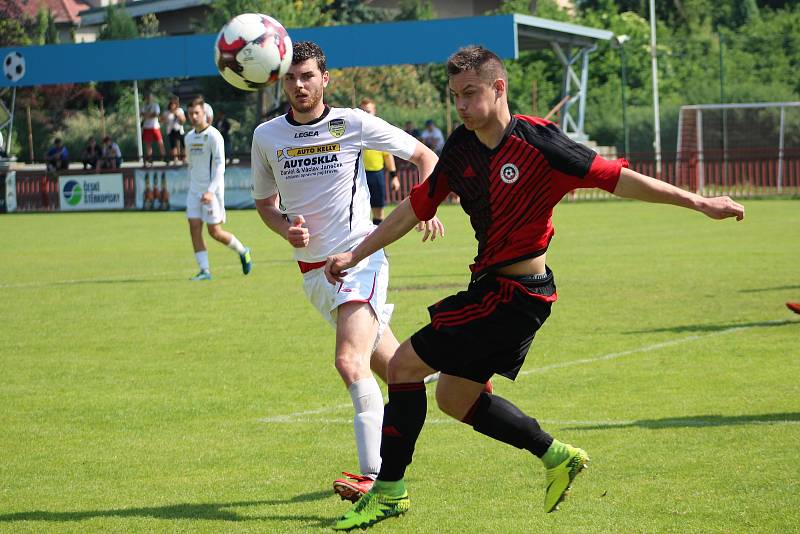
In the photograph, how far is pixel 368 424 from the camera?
6.41 meters

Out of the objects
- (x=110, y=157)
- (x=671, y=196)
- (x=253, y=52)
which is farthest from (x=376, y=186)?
(x=110, y=157)

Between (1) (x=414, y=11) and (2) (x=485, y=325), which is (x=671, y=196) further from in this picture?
(1) (x=414, y=11)

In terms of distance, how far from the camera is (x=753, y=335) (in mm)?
11562

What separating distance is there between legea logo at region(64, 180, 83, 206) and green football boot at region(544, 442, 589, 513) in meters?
35.3

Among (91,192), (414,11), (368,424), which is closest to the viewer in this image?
(368,424)

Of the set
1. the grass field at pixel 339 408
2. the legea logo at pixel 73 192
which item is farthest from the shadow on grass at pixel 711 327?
the legea logo at pixel 73 192

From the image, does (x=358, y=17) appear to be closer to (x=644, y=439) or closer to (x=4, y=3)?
(x=4, y=3)

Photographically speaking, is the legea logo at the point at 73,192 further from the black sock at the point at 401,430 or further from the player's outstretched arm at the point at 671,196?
the player's outstretched arm at the point at 671,196

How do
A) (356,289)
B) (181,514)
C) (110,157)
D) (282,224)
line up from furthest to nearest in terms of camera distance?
(110,157) < (282,224) < (356,289) < (181,514)

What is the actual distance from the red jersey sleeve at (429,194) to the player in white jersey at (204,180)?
11.9 m

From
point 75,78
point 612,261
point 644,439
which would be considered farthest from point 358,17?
point 644,439

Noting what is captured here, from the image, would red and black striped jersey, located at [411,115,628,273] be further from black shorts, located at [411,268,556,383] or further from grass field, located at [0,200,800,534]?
grass field, located at [0,200,800,534]

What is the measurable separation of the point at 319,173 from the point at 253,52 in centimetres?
90

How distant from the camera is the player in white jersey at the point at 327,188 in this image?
6875 millimetres
